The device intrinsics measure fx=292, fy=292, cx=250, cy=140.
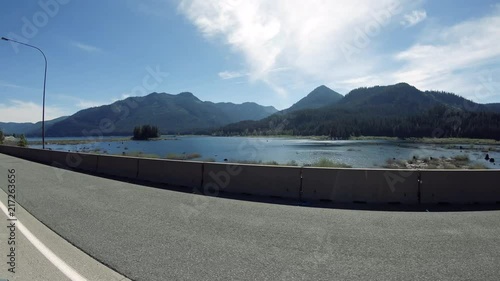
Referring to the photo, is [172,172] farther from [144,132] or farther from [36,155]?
[144,132]

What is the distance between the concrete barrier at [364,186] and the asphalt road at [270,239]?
955 mm

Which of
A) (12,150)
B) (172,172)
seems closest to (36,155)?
(12,150)

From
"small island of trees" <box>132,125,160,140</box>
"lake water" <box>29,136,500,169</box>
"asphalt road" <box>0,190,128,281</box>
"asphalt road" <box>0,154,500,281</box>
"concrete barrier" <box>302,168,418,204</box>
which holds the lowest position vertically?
"lake water" <box>29,136,500,169</box>

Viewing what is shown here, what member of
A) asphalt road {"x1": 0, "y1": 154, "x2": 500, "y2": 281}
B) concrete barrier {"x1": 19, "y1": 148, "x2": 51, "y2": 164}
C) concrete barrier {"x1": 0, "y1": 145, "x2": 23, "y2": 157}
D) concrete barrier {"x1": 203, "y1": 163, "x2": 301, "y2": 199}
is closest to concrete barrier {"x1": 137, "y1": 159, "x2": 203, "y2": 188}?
concrete barrier {"x1": 203, "y1": 163, "x2": 301, "y2": 199}

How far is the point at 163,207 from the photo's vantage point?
734 centimetres

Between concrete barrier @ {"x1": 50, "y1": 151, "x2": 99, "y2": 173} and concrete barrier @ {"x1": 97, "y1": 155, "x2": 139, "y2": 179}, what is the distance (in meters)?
0.69

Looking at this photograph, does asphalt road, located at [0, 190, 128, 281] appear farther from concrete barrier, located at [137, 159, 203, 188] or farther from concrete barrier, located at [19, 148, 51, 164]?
concrete barrier, located at [19, 148, 51, 164]

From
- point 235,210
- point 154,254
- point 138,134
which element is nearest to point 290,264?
point 154,254

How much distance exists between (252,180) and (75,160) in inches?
527

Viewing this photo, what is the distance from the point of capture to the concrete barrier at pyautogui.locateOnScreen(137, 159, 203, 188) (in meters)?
10.4

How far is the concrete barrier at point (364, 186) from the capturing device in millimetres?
7750

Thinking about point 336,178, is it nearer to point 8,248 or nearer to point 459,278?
point 459,278

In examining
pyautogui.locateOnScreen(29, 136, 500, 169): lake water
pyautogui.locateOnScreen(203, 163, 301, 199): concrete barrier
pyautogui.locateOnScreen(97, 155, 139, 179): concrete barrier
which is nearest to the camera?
pyautogui.locateOnScreen(203, 163, 301, 199): concrete barrier

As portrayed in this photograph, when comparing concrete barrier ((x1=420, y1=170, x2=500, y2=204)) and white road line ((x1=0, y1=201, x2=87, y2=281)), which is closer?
white road line ((x1=0, y1=201, x2=87, y2=281))
